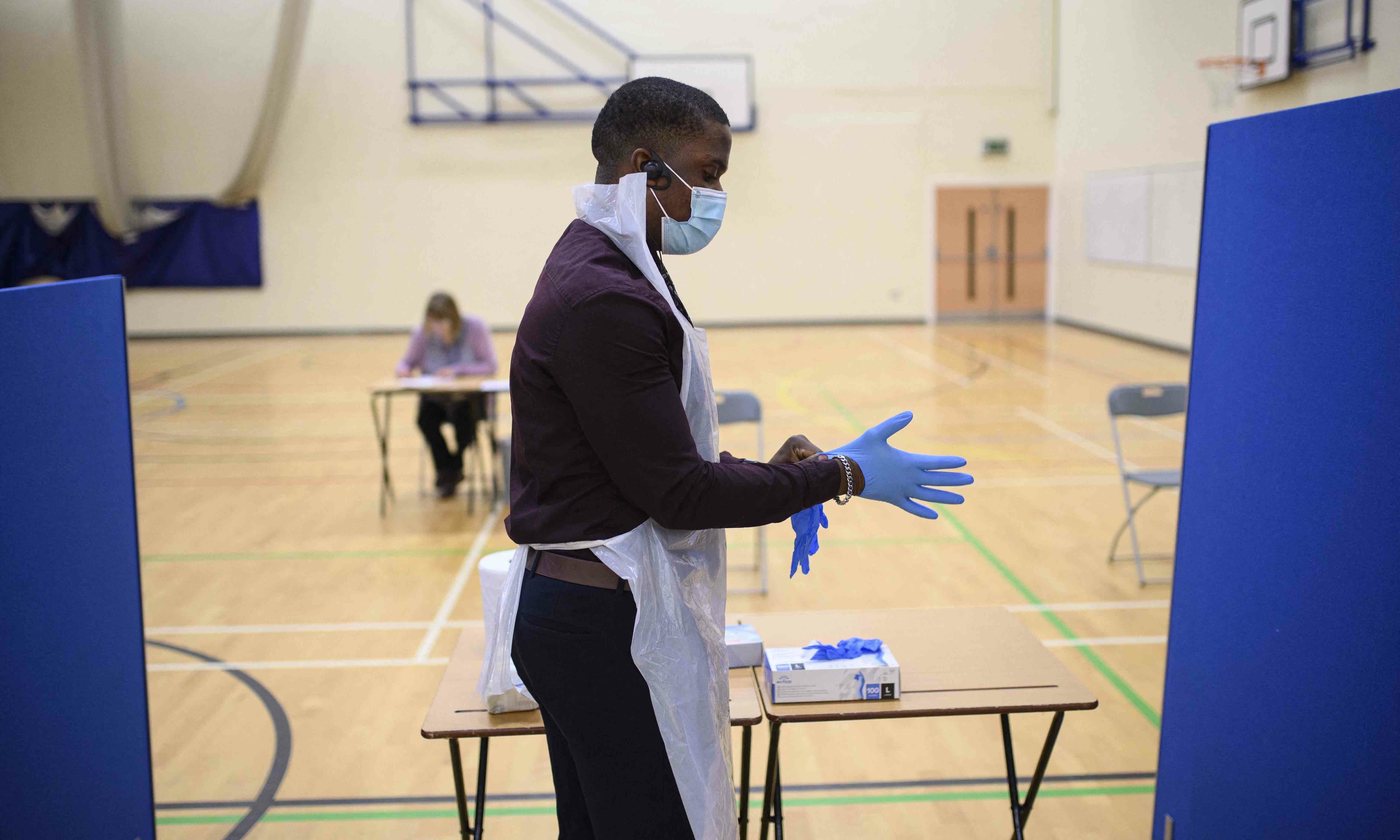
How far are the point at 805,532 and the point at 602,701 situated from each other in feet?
1.56

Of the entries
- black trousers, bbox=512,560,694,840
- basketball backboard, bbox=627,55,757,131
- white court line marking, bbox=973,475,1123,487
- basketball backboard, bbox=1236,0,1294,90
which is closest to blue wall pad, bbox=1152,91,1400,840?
black trousers, bbox=512,560,694,840

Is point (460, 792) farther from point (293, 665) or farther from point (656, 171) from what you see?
point (293, 665)

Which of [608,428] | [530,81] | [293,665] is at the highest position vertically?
[530,81]

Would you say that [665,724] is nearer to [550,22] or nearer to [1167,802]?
[1167,802]

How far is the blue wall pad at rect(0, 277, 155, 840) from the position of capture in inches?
67.9

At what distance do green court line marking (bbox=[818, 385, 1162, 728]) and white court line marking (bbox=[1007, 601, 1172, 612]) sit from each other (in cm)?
3

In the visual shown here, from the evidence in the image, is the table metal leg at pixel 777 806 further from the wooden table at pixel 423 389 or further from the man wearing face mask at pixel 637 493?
the wooden table at pixel 423 389

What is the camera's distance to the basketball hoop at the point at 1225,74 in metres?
9.69

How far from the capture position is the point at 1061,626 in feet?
13.9

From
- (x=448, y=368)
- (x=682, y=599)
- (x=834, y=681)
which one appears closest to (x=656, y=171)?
(x=682, y=599)

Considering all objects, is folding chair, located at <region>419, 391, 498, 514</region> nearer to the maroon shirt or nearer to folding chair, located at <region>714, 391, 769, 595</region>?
folding chair, located at <region>714, 391, 769, 595</region>

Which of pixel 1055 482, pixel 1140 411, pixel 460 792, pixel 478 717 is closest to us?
pixel 478 717

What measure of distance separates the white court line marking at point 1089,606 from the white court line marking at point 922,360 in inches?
217

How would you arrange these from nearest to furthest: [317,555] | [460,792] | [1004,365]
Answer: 1. [460,792]
2. [317,555]
3. [1004,365]
